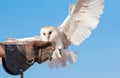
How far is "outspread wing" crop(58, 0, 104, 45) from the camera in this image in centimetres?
792

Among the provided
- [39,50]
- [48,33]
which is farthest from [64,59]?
[39,50]

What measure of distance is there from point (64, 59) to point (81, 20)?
1172 mm

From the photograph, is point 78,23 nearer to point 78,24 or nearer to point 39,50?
point 78,24

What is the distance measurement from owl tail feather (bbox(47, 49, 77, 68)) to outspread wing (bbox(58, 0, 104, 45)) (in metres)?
0.37

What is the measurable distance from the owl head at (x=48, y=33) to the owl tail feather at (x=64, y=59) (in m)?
0.38

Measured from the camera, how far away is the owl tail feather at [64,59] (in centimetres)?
705

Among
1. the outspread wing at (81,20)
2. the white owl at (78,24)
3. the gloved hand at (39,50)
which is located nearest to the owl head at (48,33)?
the white owl at (78,24)

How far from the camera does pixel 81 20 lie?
26.9ft

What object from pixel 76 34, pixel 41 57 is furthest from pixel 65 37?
pixel 41 57

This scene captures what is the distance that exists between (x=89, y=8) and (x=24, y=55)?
580cm

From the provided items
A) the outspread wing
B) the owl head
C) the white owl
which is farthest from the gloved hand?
the outspread wing

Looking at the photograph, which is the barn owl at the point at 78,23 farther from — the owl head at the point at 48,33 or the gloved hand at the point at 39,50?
the gloved hand at the point at 39,50

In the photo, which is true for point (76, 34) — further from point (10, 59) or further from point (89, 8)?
point (10, 59)

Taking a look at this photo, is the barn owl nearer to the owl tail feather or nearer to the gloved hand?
the owl tail feather
